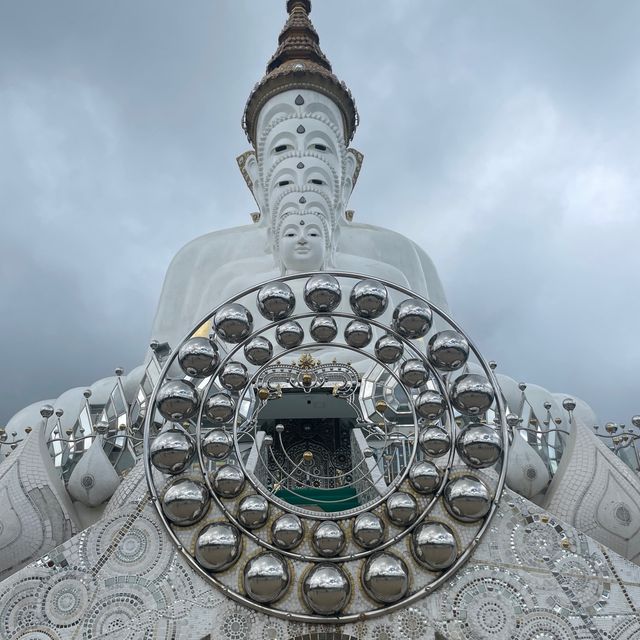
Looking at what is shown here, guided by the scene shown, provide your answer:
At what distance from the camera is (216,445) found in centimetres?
273

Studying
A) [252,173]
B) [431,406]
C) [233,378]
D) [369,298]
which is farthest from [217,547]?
[252,173]

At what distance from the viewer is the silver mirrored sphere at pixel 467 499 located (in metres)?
2.58

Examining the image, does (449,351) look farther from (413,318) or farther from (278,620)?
(278,620)

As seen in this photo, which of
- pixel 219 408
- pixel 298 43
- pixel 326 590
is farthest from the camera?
pixel 298 43

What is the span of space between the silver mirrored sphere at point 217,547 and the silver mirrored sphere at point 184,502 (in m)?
0.11

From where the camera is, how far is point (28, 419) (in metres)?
7.80

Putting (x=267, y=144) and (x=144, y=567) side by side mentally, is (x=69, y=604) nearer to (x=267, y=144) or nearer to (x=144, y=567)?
(x=144, y=567)

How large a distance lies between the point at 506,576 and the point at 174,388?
6.24 ft

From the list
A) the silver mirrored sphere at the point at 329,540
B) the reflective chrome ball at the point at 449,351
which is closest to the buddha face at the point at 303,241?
the reflective chrome ball at the point at 449,351

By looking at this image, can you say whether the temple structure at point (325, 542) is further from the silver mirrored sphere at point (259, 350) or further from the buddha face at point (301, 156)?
the buddha face at point (301, 156)

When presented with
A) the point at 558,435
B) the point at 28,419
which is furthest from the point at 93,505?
the point at 558,435

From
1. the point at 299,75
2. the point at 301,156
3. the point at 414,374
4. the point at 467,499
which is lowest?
the point at 467,499

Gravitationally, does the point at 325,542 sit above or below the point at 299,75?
below

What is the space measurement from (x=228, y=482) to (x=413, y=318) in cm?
132
